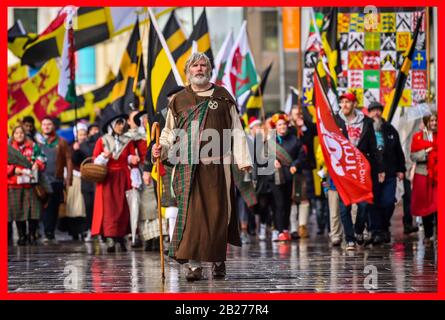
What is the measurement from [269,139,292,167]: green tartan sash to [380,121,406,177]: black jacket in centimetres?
202

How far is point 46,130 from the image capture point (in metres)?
20.4

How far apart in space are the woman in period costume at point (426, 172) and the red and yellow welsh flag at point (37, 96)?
9662 millimetres

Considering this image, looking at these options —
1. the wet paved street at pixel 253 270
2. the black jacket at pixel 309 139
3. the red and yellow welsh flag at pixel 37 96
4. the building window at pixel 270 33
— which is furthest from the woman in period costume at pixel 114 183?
the building window at pixel 270 33

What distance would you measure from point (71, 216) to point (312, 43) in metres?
5.18

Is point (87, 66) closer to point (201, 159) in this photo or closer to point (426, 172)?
point (426, 172)

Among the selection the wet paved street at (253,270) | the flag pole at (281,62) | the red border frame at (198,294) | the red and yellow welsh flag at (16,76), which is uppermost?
the flag pole at (281,62)

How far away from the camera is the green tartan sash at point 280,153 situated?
19078 millimetres

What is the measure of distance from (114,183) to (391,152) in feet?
12.9

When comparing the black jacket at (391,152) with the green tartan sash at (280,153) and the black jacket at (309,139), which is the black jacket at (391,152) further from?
the black jacket at (309,139)

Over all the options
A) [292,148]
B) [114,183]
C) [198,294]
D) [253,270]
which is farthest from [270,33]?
[198,294]

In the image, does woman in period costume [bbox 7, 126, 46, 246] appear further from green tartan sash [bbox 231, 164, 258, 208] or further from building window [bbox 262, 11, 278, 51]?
building window [bbox 262, 11, 278, 51]

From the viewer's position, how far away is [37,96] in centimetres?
2530

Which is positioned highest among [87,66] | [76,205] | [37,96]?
[87,66]
